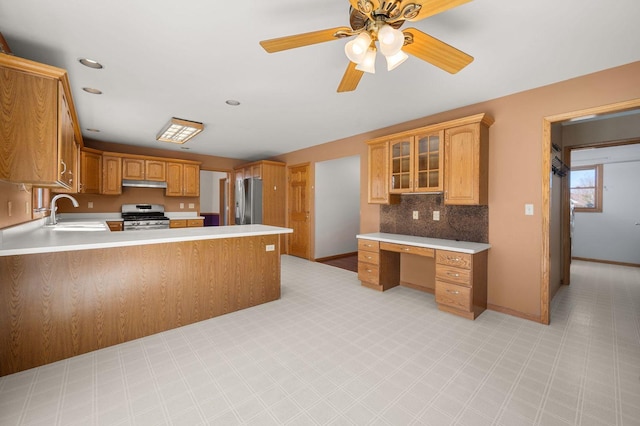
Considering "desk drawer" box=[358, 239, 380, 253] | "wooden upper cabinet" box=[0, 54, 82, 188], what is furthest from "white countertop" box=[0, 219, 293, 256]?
"desk drawer" box=[358, 239, 380, 253]

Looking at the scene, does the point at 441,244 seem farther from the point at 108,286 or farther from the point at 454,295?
the point at 108,286

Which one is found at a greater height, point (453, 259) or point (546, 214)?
point (546, 214)

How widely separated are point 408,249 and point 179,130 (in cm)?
384

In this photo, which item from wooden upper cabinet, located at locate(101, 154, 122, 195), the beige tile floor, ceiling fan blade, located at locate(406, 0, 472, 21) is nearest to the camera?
ceiling fan blade, located at locate(406, 0, 472, 21)

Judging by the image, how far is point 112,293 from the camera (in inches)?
93.4

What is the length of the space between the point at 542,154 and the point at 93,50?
14.0 feet

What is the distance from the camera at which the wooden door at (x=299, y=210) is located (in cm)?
602

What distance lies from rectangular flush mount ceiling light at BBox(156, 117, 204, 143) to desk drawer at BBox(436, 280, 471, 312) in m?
3.94

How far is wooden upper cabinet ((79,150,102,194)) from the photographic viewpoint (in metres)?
4.90

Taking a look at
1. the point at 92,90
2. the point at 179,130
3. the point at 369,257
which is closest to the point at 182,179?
the point at 179,130

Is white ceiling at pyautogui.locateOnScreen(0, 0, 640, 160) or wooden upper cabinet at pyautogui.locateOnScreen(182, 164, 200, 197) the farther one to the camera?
wooden upper cabinet at pyautogui.locateOnScreen(182, 164, 200, 197)

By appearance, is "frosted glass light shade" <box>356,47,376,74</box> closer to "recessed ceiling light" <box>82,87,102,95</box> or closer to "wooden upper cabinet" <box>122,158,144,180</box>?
"recessed ceiling light" <box>82,87,102,95</box>

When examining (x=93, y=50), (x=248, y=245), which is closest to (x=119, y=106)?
(x=93, y=50)

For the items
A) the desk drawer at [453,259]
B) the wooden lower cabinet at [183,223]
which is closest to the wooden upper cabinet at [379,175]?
the desk drawer at [453,259]
